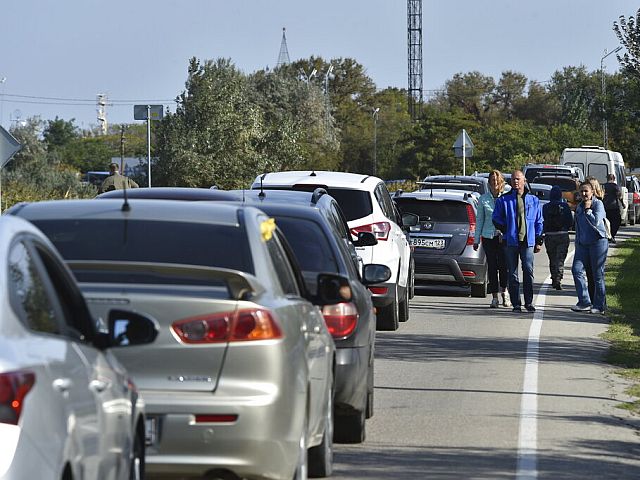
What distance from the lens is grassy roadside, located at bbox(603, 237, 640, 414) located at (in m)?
14.2

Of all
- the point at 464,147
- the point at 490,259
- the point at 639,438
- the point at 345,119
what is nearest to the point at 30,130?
the point at 464,147

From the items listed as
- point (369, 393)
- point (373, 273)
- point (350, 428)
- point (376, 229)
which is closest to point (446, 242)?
point (376, 229)

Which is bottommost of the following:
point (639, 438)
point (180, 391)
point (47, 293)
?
point (639, 438)

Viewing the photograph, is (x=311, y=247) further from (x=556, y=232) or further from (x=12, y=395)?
(x=556, y=232)

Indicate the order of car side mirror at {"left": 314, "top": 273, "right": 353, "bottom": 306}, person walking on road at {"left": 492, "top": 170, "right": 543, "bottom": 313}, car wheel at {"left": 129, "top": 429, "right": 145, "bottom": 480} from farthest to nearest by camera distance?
person walking on road at {"left": 492, "top": 170, "right": 543, "bottom": 313}, car side mirror at {"left": 314, "top": 273, "right": 353, "bottom": 306}, car wheel at {"left": 129, "top": 429, "right": 145, "bottom": 480}

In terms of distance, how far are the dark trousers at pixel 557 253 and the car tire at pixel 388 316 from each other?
7.22 metres

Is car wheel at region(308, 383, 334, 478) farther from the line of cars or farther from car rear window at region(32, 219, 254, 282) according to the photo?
car rear window at region(32, 219, 254, 282)

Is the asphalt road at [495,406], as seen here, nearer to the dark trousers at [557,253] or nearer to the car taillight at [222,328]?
the car taillight at [222,328]

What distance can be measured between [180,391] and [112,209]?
5.08ft

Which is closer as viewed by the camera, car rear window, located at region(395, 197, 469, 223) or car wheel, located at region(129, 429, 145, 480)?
car wheel, located at region(129, 429, 145, 480)

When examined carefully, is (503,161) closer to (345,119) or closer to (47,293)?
(345,119)

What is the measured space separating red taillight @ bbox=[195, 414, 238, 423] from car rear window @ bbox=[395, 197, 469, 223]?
639 inches

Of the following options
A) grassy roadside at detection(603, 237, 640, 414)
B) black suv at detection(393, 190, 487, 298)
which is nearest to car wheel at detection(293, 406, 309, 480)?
grassy roadside at detection(603, 237, 640, 414)

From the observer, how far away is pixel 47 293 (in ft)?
16.6
